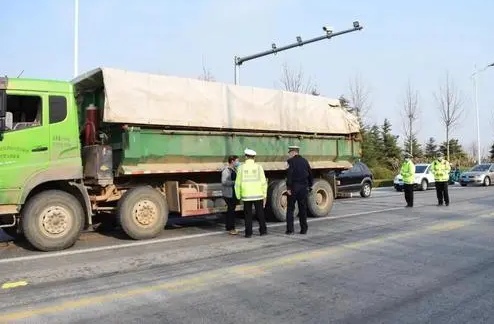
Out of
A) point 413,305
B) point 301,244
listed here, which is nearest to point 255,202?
point 301,244

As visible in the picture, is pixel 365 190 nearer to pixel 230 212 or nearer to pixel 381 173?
pixel 230 212

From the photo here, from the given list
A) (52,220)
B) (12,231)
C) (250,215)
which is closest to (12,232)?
(12,231)

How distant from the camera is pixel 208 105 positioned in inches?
445

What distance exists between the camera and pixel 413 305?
5.60 meters

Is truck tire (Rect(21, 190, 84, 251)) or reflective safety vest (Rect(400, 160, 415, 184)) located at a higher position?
reflective safety vest (Rect(400, 160, 415, 184))

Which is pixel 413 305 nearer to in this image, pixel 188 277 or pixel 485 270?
pixel 485 270

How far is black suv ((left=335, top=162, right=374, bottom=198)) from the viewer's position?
22.2 metres

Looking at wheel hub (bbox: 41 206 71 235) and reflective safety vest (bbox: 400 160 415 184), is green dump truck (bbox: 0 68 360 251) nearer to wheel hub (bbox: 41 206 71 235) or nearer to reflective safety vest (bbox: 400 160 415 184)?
wheel hub (bbox: 41 206 71 235)

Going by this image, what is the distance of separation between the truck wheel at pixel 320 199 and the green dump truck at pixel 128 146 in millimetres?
1006

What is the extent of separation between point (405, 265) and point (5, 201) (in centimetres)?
610

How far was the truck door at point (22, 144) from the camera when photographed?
856cm

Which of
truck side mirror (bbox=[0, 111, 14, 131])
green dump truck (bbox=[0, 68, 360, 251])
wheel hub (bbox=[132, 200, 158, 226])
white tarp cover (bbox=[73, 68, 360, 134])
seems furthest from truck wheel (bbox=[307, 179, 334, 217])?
truck side mirror (bbox=[0, 111, 14, 131])

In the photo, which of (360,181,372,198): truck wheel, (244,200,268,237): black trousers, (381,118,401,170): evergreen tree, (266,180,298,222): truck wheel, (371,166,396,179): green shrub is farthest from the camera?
(381,118,401,170): evergreen tree

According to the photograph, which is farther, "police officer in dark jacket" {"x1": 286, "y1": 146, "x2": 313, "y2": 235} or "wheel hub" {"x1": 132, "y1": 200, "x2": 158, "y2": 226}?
"police officer in dark jacket" {"x1": 286, "y1": 146, "x2": 313, "y2": 235}
